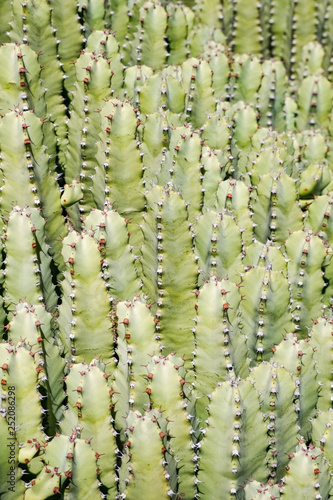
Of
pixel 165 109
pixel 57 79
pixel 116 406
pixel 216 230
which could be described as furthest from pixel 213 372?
pixel 57 79

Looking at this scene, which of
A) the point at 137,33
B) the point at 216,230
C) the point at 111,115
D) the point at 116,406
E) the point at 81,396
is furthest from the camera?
the point at 137,33

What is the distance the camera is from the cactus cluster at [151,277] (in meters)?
3.47

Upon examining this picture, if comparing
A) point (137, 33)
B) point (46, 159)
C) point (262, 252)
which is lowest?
point (262, 252)

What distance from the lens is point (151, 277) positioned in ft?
13.6

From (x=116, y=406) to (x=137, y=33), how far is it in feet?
10.2

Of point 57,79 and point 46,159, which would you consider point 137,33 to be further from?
point 46,159

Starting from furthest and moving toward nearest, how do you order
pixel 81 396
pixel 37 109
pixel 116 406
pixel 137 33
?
1. pixel 137 33
2. pixel 37 109
3. pixel 116 406
4. pixel 81 396

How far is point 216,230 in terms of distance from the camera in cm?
411

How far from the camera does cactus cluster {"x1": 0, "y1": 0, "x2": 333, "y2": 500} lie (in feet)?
11.4

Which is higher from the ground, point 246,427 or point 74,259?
point 74,259

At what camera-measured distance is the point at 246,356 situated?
395 cm

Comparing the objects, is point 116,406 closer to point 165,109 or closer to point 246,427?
point 246,427

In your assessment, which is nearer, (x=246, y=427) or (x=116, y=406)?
(x=246, y=427)

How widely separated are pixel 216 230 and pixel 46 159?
3.79ft
